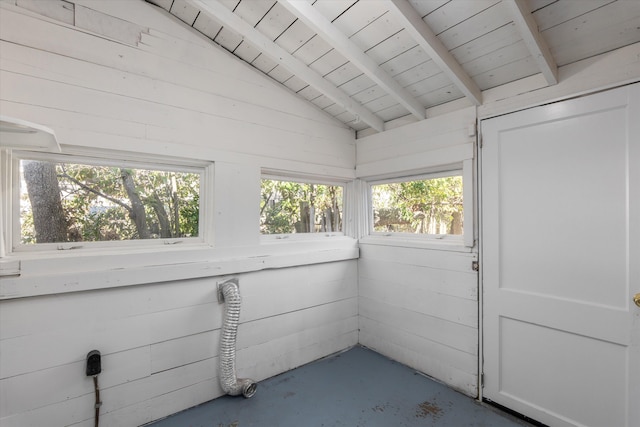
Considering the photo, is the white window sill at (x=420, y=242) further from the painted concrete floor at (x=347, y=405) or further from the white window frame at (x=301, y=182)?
the painted concrete floor at (x=347, y=405)

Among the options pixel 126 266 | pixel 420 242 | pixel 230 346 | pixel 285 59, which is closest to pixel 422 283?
pixel 420 242

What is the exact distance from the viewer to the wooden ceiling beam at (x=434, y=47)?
1.56 metres

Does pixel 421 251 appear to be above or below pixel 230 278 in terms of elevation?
above

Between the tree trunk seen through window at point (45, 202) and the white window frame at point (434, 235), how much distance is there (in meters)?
2.27

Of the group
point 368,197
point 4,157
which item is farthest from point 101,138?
point 368,197

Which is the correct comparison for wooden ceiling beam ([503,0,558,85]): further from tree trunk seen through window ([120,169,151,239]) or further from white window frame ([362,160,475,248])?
tree trunk seen through window ([120,169,151,239])

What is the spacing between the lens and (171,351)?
1.95m

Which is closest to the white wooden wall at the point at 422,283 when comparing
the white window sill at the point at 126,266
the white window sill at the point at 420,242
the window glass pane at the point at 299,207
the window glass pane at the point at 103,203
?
the white window sill at the point at 420,242

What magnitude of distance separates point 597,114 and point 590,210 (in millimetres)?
505

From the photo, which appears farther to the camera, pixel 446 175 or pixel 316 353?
pixel 316 353

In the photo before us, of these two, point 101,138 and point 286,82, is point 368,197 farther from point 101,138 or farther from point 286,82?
point 101,138

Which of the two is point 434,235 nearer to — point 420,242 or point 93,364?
point 420,242

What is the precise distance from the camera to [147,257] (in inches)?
73.8

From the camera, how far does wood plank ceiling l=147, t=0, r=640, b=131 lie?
1.50 meters
